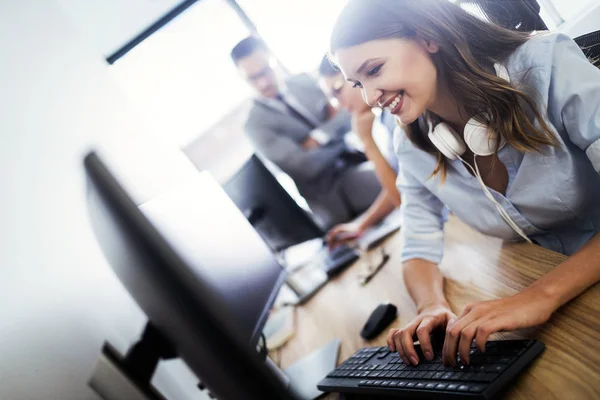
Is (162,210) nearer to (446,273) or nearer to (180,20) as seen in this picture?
(446,273)

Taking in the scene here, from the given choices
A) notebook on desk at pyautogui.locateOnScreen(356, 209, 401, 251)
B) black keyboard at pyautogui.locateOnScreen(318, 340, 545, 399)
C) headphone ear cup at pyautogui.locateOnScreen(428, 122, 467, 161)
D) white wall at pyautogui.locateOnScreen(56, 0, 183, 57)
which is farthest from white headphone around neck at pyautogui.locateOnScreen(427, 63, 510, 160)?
white wall at pyautogui.locateOnScreen(56, 0, 183, 57)

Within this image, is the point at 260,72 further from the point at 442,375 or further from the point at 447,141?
the point at 442,375

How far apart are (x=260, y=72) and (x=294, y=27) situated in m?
1.44

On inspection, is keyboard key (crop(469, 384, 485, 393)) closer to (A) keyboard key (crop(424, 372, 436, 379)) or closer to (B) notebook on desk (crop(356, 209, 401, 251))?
(A) keyboard key (crop(424, 372, 436, 379))

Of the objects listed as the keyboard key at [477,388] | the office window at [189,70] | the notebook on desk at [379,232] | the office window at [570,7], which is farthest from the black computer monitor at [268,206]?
the office window at [189,70]

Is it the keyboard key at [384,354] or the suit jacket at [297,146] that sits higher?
the suit jacket at [297,146]

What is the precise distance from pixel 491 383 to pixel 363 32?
2.08 feet

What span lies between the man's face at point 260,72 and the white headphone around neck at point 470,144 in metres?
1.85

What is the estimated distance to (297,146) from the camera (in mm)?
2551

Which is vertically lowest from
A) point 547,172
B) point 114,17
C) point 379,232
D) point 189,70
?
point 379,232

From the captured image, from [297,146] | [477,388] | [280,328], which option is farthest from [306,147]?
[477,388]

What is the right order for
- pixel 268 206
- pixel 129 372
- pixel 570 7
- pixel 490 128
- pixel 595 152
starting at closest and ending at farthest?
pixel 129 372 < pixel 595 152 < pixel 490 128 < pixel 268 206 < pixel 570 7

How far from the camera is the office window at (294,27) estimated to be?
363 centimetres

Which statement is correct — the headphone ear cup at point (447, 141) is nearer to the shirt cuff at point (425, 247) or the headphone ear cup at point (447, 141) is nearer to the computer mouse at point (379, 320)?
the shirt cuff at point (425, 247)
